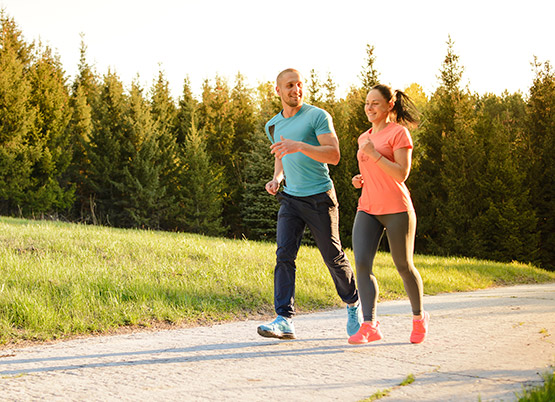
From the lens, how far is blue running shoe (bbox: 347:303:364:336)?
4.88 metres

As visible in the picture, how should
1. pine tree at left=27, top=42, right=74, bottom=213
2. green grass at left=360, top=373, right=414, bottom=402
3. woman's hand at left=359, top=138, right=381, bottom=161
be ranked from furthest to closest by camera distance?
1. pine tree at left=27, top=42, right=74, bottom=213
2. woman's hand at left=359, top=138, right=381, bottom=161
3. green grass at left=360, top=373, right=414, bottom=402

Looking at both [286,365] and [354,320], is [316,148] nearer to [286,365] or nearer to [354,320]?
[354,320]

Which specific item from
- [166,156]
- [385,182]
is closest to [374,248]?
[385,182]

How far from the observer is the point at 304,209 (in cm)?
494

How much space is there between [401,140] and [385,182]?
0.37 meters

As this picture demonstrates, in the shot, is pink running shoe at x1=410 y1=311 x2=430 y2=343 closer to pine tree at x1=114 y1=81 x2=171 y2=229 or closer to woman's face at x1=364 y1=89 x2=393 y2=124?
woman's face at x1=364 y1=89 x2=393 y2=124

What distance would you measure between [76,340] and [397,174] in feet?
10.8

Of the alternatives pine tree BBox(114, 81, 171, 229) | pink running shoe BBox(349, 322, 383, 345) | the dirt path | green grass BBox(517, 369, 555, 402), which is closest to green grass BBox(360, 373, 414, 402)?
the dirt path

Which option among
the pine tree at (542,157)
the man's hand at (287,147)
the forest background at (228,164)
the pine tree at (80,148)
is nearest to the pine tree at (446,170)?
the forest background at (228,164)

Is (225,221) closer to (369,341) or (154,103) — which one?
(154,103)

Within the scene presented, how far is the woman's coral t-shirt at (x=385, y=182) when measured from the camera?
181 inches

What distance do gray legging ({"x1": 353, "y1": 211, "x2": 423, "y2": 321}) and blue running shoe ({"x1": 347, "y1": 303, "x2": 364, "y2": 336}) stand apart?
0.19 meters

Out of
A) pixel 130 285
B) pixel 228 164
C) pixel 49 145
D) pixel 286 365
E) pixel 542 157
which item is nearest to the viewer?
pixel 286 365

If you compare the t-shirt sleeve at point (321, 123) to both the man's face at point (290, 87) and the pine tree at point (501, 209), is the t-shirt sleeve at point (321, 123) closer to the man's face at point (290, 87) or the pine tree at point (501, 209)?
the man's face at point (290, 87)
